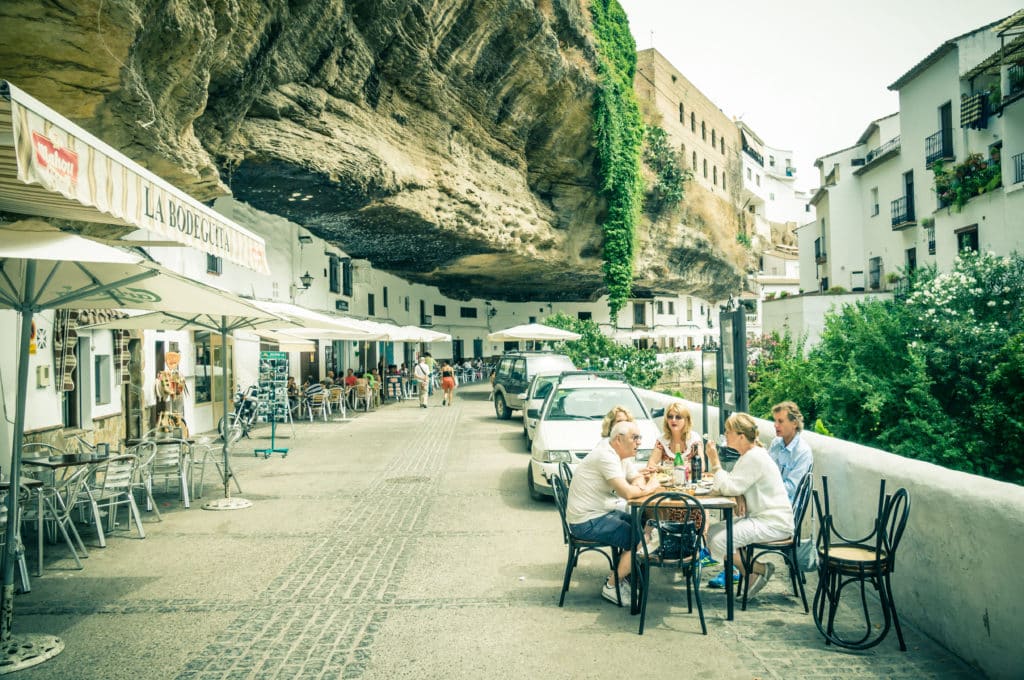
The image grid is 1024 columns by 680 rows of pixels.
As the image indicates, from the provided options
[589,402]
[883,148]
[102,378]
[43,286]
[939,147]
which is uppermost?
[883,148]

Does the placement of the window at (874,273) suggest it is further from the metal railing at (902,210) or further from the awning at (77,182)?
the awning at (77,182)

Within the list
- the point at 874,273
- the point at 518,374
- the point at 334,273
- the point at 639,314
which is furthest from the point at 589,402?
the point at 639,314

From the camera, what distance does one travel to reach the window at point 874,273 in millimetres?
33656

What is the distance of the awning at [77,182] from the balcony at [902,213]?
30889mm

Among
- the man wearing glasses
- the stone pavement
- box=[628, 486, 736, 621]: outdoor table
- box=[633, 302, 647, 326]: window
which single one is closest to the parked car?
the stone pavement

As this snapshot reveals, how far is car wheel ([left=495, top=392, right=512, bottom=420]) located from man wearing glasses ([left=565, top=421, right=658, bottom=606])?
49.1 feet

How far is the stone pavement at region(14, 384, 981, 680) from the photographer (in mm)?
4281

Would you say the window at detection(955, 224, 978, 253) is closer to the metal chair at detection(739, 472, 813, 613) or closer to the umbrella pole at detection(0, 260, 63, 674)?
the metal chair at detection(739, 472, 813, 613)

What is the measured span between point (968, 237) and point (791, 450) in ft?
80.1

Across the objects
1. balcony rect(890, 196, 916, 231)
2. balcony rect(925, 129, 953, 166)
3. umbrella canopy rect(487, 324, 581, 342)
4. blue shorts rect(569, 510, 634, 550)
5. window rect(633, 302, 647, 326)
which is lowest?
blue shorts rect(569, 510, 634, 550)

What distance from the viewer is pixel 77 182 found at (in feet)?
13.0

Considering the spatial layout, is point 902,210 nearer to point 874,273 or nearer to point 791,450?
point 874,273

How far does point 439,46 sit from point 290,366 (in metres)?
10.3

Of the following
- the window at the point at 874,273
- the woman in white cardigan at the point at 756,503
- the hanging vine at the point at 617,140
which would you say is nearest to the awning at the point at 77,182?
the woman in white cardigan at the point at 756,503
